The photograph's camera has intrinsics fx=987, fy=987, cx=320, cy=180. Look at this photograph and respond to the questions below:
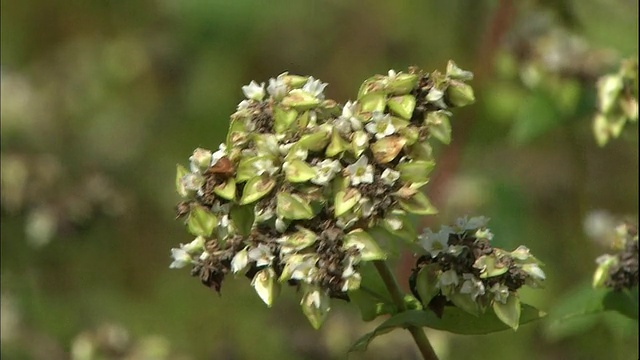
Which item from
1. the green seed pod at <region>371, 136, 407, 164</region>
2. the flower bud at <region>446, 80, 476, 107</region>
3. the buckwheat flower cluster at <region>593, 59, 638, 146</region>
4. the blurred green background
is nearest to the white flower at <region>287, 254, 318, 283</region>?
the green seed pod at <region>371, 136, 407, 164</region>

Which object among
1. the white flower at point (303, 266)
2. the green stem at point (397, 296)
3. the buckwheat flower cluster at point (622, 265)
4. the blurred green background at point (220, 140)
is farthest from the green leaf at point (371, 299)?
the blurred green background at point (220, 140)

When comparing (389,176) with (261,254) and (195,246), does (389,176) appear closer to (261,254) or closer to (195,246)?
(261,254)

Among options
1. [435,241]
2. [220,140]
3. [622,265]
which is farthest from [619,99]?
[220,140]

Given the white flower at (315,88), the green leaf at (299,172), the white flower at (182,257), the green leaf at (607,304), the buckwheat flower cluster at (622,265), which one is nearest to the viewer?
the green leaf at (299,172)

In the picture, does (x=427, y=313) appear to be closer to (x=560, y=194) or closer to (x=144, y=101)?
(x=560, y=194)

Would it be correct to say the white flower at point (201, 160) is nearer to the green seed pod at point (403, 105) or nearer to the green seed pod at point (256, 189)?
the green seed pod at point (256, 189)

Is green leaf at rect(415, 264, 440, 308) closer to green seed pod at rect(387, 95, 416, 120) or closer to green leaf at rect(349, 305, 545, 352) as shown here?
green leaf at rect(349, 305, 545, 352)
